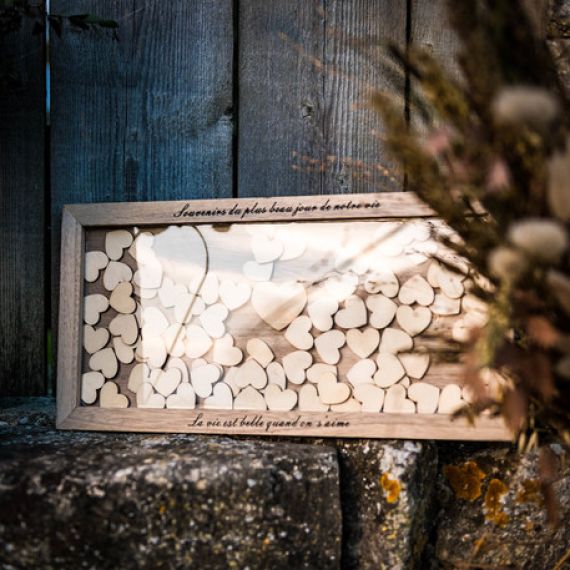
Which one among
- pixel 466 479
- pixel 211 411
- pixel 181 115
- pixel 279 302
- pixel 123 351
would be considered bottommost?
pixel 466 479

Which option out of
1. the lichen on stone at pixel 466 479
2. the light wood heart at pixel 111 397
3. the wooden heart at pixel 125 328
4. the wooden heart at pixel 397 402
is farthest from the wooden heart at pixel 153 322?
the lichen on stone at pixel 466 479

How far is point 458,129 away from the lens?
836 mm

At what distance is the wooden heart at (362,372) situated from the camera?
4.30 feet

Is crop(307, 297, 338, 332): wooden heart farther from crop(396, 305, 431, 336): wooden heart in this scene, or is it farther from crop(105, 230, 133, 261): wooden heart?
crop(105, 230, 133, 261): wooden heart

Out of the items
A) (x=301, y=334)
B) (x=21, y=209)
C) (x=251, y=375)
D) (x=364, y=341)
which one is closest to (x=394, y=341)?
(x=364, y=341)

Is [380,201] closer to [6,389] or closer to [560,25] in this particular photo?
[560,25]

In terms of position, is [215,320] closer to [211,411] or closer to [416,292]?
[211,411]

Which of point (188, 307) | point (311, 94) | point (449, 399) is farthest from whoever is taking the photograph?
point (311, 94)

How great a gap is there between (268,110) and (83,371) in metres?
0.70

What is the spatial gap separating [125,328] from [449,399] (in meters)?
0.66

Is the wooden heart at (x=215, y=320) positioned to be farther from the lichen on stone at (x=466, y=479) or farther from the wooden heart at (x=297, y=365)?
the lichen on stone at (x=466, y=479)

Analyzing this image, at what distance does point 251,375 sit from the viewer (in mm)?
1350

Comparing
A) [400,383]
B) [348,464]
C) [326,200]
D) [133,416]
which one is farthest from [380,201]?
[133,416]

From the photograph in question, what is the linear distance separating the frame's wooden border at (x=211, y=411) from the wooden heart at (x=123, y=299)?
71mm
